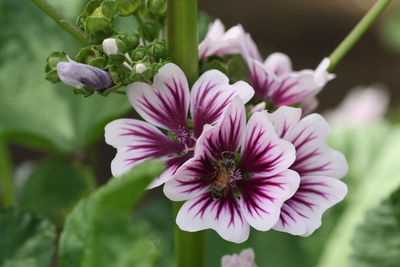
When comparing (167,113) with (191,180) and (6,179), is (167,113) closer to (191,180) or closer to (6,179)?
(191,180)

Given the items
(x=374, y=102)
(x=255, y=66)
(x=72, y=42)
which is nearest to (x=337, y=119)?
(x=374, y=102)

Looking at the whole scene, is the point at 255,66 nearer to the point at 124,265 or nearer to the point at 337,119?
the point at 124,265

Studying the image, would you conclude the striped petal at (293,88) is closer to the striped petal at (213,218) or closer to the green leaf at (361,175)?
the striped petal at (213,218)

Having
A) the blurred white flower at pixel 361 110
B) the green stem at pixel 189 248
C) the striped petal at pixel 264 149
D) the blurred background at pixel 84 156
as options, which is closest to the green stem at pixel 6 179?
the blurred background at pixel 84 156

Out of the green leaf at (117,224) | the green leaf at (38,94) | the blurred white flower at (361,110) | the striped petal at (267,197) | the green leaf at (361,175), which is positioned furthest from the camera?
the blurred white flower at (361,110)

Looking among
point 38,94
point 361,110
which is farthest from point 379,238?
point 361,110

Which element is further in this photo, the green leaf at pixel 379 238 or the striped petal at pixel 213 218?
the green leaf at pixel 379 238

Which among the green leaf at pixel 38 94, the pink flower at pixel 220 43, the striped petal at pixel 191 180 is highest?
the pink flower at pixel 220 43
